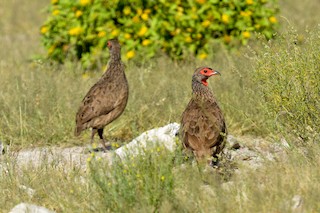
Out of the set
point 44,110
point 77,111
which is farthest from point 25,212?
point 44,110

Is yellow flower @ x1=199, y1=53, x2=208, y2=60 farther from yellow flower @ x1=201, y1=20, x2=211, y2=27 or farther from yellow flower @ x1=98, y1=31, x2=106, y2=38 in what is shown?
yellow flower @ x1=98, y1=31, x2=106, y2=38

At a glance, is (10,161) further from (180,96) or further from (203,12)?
(203,12)

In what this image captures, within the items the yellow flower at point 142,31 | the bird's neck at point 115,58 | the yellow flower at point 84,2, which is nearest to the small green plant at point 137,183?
the bird's neck at point 115,58

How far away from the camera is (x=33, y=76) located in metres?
10.7

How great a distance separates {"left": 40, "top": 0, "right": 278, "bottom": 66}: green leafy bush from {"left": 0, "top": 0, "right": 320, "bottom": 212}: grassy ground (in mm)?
286

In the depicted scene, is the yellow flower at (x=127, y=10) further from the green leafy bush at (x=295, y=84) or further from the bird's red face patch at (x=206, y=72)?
the green leafy bush at (x=295, y=84)

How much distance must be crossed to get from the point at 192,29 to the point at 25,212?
6322 millimetres

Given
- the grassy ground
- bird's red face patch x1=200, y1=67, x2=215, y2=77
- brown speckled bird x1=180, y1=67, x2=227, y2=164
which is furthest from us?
bird's red face patch x1=200, y1=67, x2=215, y2=77

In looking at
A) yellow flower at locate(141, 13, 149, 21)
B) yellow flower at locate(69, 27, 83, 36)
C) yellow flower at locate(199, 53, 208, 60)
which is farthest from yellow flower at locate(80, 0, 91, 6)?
yellow flower at locate(199, 53, 208, 60)

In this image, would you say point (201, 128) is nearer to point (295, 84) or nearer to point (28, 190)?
point (295, 84)

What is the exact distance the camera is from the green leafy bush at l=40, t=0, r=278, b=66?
1170 cm

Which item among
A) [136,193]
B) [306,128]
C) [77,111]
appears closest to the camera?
[136,193]

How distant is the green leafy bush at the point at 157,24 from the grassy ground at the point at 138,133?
0.29m

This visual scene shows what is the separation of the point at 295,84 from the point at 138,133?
1802 mm
